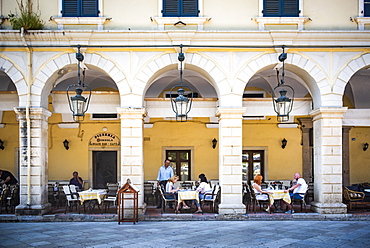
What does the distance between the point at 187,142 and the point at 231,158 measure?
4.46 m

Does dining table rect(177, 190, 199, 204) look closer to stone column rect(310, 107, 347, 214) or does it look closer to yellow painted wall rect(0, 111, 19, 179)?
stone column rect(310, 107, 347, 214)

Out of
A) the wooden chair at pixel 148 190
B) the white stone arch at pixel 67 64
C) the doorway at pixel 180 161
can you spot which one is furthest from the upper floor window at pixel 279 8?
the wooden chair at pixel 148 190

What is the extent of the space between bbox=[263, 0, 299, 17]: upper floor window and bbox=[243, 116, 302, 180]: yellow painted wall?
502 centimetres

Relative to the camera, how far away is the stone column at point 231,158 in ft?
→ 33.3

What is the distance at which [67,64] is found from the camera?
10242 mm

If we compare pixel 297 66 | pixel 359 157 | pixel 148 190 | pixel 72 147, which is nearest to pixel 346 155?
pixel 359 157

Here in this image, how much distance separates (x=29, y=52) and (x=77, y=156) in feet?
17.1

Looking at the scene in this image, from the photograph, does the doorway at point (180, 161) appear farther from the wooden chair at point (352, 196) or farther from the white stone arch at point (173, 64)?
the wooden chair at point (352, 196)

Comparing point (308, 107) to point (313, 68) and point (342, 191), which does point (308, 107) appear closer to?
point (313, 68)

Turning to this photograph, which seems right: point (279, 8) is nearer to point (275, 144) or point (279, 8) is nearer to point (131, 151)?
point (131, 151)

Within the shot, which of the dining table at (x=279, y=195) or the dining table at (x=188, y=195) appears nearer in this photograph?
the dining table at (x=279, y=195)

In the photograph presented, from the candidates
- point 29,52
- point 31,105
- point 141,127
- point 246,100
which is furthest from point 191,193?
point 29,52

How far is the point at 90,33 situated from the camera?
10023 mm

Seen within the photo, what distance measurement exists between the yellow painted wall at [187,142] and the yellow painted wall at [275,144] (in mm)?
1403
